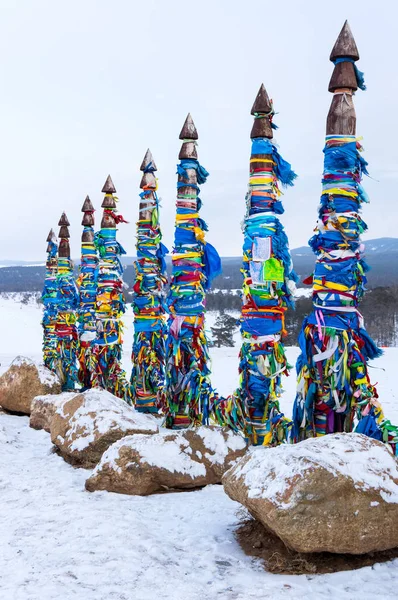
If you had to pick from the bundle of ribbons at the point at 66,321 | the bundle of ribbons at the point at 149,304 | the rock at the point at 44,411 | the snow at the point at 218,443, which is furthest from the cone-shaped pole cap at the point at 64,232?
the snow at the point at 218,443

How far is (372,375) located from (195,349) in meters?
6.86

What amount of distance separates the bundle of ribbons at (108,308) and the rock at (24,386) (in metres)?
1.00

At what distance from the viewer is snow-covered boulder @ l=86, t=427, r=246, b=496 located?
451 centimetres

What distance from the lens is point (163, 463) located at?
460 centimetres

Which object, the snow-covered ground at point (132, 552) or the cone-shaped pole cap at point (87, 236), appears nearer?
the snow-covered ground at point (132, 552)

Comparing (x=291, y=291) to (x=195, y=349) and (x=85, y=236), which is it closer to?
(x=195, y=349)

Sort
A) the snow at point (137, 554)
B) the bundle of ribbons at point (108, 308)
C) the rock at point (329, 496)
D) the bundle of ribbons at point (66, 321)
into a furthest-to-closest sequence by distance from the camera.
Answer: the bundle of ribbons at point (66, 321) < the bundle of ribbons at point (108, 308) < the rock at point (329, 496) < the snow at point (137, 554)

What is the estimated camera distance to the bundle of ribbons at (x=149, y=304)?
7824 millimetres

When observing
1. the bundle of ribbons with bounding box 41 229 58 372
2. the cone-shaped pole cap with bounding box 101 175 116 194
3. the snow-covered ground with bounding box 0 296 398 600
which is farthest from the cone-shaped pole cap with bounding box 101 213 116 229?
the snow-covered ground with bounding box 0 296 398 600

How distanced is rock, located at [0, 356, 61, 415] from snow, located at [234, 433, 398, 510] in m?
6.61

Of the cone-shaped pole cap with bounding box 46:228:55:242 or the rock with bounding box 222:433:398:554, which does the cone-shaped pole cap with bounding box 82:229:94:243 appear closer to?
the cone-shaped pole cap with bounding box 46:228:55:242

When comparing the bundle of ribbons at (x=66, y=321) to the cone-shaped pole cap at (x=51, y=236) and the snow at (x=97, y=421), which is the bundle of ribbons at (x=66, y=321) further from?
the snow at (x=97, y=421)

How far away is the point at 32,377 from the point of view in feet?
31.1

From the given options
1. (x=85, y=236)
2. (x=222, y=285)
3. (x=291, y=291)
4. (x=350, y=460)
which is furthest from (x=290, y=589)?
(x=222, y=285)
